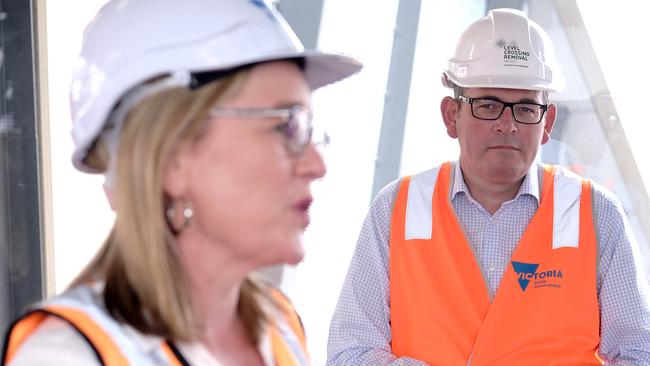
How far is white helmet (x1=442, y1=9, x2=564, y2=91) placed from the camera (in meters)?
2.62

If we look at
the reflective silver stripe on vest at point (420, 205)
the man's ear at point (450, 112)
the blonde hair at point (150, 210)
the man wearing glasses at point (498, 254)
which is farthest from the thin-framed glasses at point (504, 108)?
the blonde hair at point (150, 210)

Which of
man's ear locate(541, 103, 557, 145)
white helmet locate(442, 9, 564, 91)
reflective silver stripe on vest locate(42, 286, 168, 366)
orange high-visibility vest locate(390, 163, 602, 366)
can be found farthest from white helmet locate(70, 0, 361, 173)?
man's ear locate(541, 103, 557, 145)

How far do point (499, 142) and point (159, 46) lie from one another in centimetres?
160

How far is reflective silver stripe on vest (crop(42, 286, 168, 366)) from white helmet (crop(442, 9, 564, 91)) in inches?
68.9

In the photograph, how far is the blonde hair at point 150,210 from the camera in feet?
3.79

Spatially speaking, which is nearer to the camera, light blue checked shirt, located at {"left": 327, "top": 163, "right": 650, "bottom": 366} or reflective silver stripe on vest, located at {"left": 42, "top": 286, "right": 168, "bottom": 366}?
reflective silver stripe on vest, located at {"left": 42, "top": 286, "right": 168, "bottom": 366}

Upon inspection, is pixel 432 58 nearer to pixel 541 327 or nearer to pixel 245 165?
pixel 541 327

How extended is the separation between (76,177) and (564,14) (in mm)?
2239

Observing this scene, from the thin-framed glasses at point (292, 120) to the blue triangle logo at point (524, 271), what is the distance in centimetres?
138

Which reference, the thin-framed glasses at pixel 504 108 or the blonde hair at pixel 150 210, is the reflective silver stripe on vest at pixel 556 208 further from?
the blonde hair at pixel 150 210

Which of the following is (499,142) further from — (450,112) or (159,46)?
(159,46)

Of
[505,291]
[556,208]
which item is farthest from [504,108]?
[505,291]

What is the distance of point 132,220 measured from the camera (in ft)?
3.82

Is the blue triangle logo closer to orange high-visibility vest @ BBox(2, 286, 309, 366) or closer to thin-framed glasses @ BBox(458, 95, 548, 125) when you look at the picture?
thin-framed glasses @ BBox(458, 95, 548, 125)
